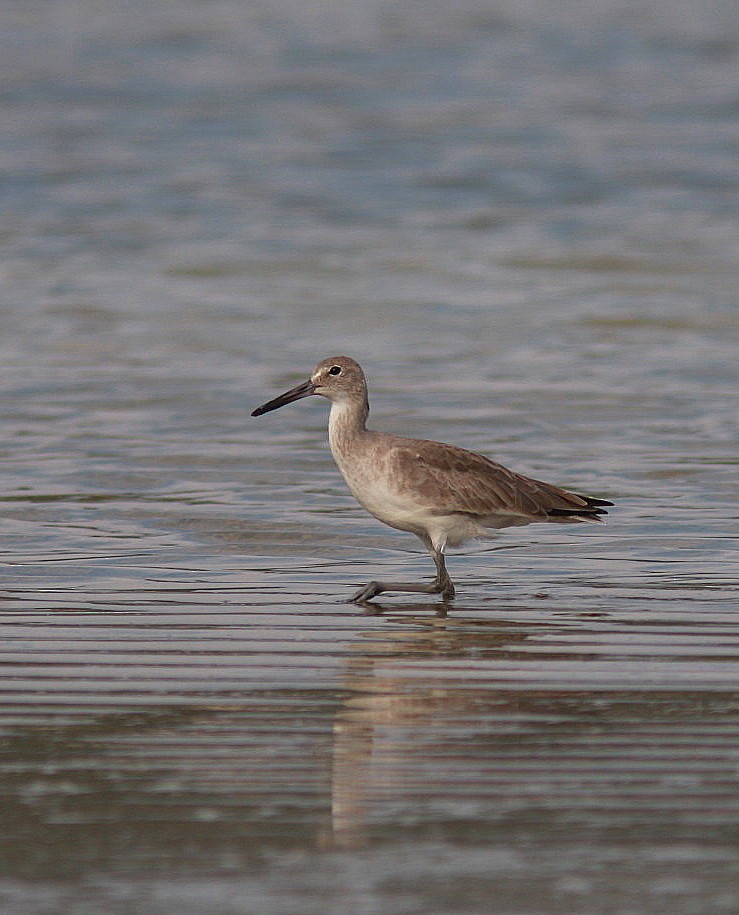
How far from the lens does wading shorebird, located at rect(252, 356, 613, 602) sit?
9000mm

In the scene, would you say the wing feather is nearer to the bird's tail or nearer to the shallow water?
the bird's tail

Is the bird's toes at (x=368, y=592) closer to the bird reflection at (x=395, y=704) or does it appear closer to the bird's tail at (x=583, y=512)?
the bird reflection at (x=395, y=704)

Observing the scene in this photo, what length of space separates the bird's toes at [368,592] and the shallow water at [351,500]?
0.14 metres

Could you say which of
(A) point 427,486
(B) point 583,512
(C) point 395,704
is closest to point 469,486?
(A) point 427,486

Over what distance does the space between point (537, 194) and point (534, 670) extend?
17518 millimetres

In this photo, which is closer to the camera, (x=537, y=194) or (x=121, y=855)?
(x=121, y=855)

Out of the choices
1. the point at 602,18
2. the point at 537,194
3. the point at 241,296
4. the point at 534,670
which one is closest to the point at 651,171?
the point at 537,194

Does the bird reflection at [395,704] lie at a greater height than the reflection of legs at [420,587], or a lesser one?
greater

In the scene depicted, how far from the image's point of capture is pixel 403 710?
21.1ft

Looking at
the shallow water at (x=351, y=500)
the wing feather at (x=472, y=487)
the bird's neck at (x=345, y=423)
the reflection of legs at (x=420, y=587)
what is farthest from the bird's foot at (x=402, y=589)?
the bird's neck at (x=345, y=423)

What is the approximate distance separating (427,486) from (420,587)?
0.58 meters

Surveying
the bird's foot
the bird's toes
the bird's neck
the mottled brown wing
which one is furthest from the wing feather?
the bird's toes

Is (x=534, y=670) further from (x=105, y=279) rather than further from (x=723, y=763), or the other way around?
(x=105, y=279)

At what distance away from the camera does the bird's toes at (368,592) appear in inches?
328
